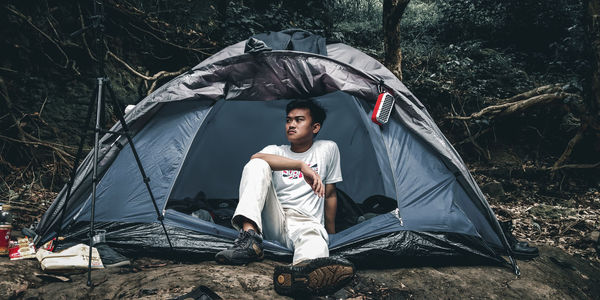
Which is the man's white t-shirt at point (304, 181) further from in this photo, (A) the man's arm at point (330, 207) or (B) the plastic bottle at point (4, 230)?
(B) the plastic bottle at point (4, 230)

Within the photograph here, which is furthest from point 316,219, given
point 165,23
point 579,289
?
point 165,23

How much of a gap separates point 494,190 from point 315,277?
402 centimetres

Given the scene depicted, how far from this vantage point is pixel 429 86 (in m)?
6.73

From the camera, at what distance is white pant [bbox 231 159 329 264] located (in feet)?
7.13

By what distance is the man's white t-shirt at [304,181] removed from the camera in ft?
9.12

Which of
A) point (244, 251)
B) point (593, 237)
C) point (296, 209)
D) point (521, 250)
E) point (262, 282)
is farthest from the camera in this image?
point (593, 237)

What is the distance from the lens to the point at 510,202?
190 inches

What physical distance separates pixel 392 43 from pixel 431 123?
2.67m

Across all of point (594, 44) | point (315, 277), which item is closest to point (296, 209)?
point (315, 277)

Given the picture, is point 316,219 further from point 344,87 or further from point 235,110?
point 235,110

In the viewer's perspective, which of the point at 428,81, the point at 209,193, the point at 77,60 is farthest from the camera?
the point at 428,81

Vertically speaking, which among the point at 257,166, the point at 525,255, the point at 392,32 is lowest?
the point at 525,255

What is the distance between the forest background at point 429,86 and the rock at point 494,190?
0.6 inches

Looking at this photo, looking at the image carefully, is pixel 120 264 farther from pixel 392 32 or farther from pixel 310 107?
pixel 392 32
